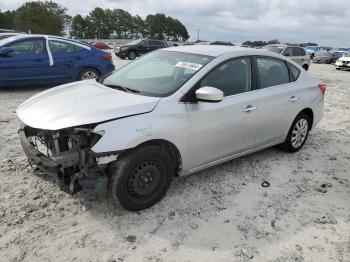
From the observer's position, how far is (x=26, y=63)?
9.92m

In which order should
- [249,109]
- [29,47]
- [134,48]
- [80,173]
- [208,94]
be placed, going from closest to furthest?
1. [80,173]
2. [208,94]
3. [249,109]
4. [29,47]
5. [134,48]

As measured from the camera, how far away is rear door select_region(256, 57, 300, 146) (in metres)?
5.18

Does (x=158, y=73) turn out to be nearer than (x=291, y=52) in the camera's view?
Yes

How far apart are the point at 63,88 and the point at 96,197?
5.79 feet

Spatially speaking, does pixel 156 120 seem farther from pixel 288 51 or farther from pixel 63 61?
pixel 288 51

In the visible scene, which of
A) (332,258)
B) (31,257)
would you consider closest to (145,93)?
(31,257)

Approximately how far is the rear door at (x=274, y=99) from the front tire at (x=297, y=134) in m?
0.22

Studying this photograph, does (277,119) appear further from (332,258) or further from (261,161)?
(332,258)

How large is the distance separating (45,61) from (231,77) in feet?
22.2

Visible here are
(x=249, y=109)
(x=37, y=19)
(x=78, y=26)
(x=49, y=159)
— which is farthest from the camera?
(x=78, y=26)

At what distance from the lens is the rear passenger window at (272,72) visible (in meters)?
5.27

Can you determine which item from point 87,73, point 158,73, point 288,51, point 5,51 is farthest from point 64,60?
point 288,51

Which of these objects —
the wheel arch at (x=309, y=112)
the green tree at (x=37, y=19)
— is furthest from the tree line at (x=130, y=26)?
the wheel arch at (x=309, y=112)

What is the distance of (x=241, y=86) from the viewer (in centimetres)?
493
